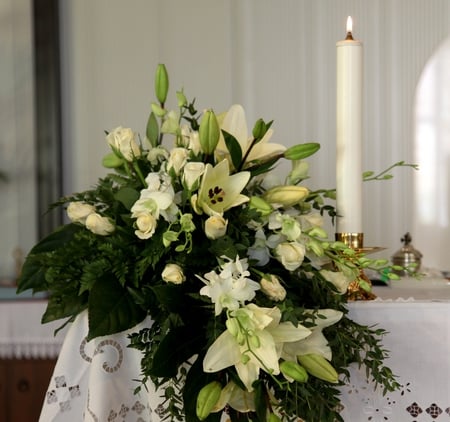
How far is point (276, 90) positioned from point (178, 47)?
429 mm

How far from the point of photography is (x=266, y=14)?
3512mm

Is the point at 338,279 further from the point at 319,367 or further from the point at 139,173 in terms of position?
the point at 139,173

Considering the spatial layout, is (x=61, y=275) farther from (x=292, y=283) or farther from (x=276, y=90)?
(x=276, y=90)

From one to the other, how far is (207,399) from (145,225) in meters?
0.19

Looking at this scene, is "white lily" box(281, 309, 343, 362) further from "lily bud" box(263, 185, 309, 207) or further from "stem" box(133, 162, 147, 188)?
"stem" box(133, 162, 147, 188)

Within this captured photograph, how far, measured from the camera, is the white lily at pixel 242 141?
39.3 inches

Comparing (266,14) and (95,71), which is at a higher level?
(266,14)

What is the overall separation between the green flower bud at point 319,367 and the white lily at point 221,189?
0.58 feet

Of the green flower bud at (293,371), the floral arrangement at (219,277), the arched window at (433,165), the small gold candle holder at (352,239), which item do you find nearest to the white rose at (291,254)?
the floral arrangement at (219,277)

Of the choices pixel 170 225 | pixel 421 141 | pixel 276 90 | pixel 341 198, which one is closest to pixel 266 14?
pixel 276 90

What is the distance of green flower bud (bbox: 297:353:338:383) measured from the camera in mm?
849

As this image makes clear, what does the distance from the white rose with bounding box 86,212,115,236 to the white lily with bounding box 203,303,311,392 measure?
190mm

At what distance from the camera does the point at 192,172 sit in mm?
898

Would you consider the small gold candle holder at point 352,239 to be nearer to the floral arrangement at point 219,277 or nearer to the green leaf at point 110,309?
the floral arrangement at point 219,277
